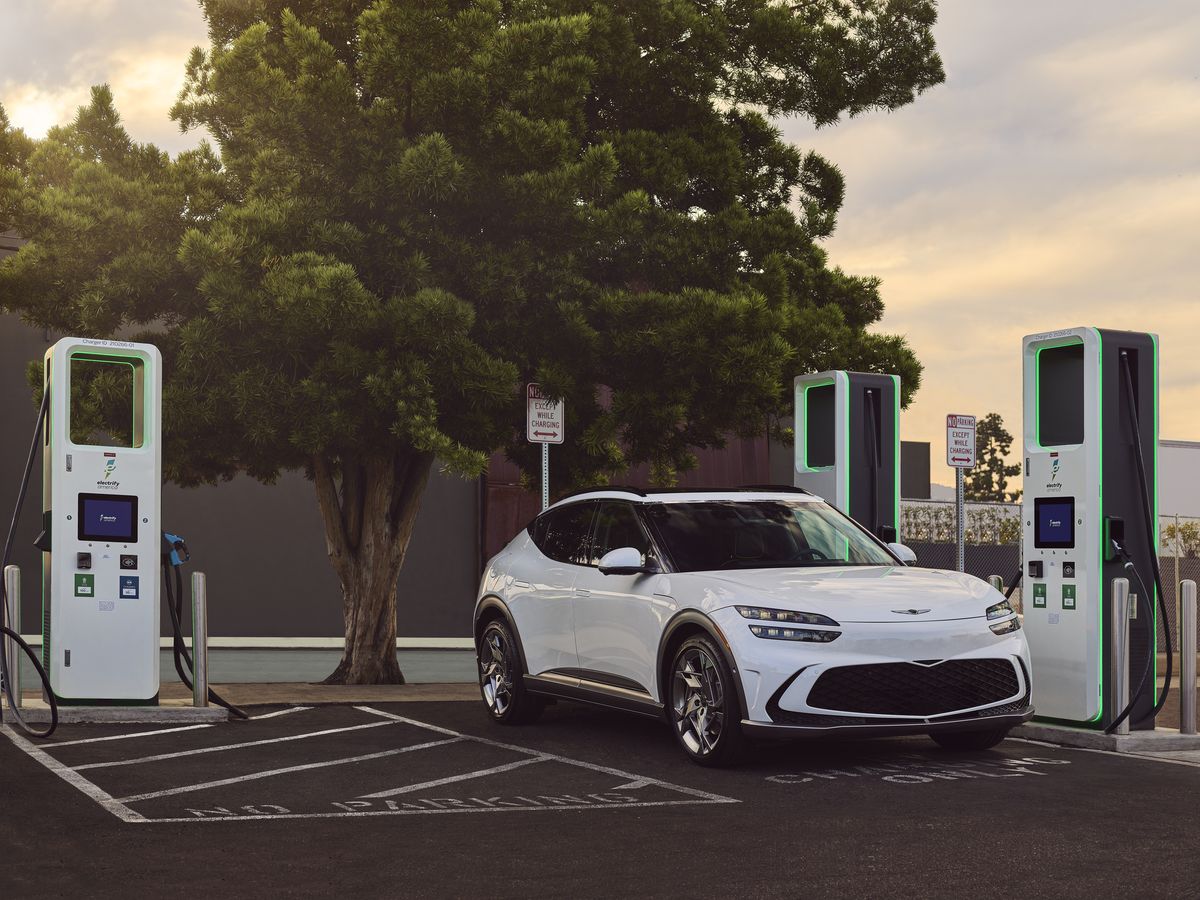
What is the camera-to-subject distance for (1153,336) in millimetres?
10219

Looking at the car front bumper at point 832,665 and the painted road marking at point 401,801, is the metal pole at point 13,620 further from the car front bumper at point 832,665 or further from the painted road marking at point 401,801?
the car front bumper at point 832,665

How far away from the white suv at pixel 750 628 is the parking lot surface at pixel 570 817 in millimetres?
344

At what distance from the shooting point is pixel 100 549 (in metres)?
11.1

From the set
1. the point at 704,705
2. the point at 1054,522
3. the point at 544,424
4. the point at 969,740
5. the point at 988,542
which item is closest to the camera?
the point at 704,705

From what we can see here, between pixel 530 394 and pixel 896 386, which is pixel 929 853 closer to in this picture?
pixel 896 386

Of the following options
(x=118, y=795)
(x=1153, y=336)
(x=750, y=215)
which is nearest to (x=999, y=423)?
(x=750, y=215)

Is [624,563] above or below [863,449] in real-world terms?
below

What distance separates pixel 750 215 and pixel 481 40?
12.0 feet

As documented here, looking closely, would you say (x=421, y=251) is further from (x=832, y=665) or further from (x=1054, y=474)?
(x=832, y=665)

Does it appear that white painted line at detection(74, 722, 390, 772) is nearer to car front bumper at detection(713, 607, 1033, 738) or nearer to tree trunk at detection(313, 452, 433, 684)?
car front bumper at detection(713, 607, 1033, 738)

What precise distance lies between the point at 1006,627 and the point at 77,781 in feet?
17.2

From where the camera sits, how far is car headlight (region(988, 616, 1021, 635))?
8.70 meters

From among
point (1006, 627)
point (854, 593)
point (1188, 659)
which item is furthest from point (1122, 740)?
point (854, 593)

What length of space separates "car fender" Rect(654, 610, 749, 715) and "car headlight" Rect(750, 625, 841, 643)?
7.8 inches
